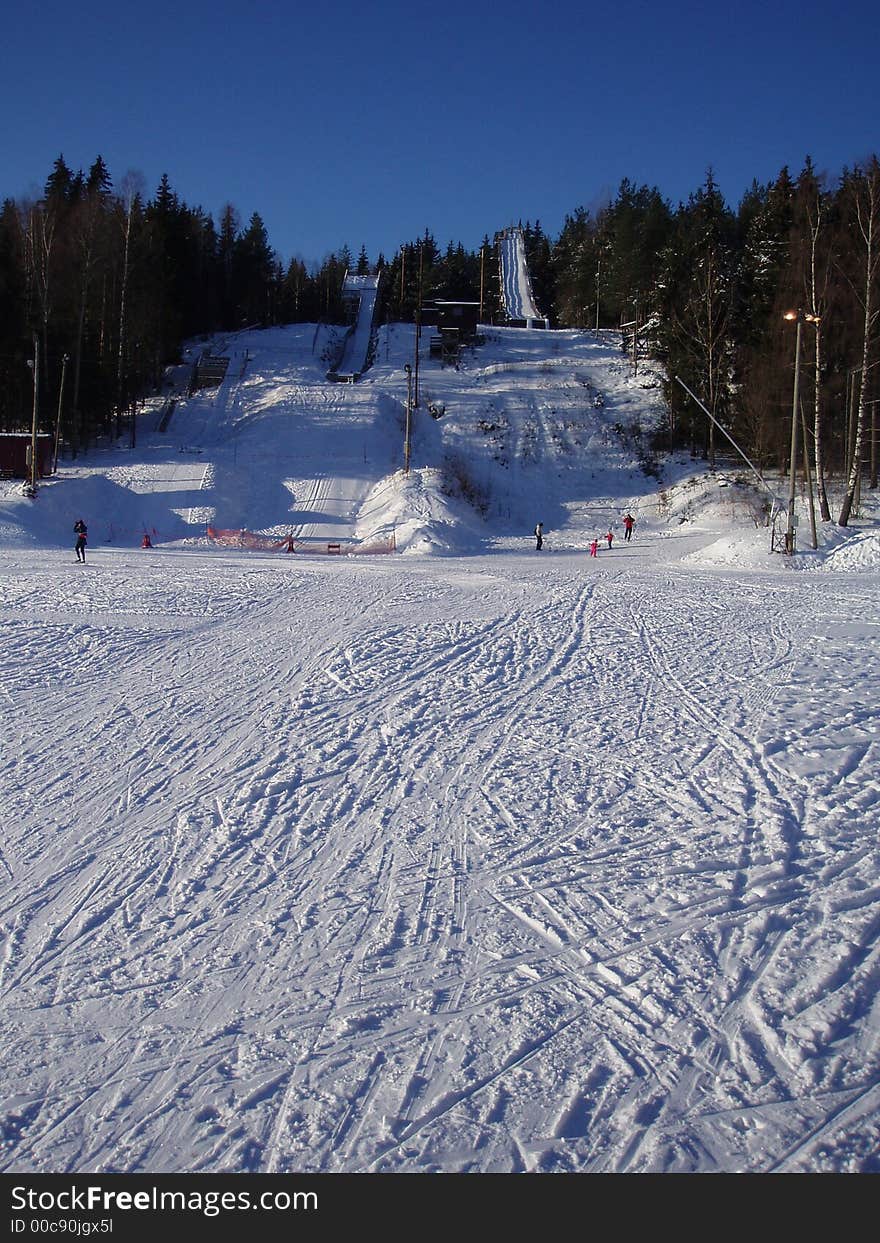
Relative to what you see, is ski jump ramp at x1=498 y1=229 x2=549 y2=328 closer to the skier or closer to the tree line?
the tree line

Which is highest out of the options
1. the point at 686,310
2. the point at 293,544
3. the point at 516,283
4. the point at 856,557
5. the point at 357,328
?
the point at 516,283

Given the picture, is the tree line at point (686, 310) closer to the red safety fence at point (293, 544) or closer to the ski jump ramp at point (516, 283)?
the red safety fence at point (293, 544)

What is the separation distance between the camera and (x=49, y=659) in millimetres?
10180

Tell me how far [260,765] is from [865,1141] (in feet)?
16.3

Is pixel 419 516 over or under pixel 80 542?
over

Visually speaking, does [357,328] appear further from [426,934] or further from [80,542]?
[426,934]

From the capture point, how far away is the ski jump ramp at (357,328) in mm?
56000

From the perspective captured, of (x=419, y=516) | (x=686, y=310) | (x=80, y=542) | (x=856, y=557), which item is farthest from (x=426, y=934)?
(x=686, y=310)

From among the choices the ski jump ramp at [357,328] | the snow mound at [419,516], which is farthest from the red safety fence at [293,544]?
the ski jump ramp at [357,328]

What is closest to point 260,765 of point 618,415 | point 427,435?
Result: point 427,435

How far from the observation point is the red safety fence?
1102 inches

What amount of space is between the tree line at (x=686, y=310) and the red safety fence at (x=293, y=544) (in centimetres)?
844

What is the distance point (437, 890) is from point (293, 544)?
25.8m

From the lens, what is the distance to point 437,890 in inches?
186
